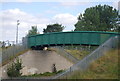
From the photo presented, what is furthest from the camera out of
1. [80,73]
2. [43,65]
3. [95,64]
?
[43,65]

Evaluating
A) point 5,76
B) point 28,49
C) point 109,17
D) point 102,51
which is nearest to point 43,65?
point 28,49

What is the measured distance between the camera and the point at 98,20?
90500 mm

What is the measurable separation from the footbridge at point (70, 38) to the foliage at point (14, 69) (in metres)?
7.00

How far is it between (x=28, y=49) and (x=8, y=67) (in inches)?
286

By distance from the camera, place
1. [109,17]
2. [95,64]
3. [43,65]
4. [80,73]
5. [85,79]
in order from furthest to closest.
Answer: [109,17]
[43,65]
[95,64]
[80,73]
[85,79]

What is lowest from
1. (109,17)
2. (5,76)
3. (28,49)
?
(5,76)

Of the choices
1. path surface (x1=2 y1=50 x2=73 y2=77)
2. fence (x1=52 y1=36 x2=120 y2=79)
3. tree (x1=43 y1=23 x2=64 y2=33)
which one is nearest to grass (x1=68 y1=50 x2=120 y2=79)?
fence (x1=52 y1=36 x2=120 y2=79)

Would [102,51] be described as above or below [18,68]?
above

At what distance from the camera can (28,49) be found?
55.1 metres

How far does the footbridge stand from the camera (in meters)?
48.3

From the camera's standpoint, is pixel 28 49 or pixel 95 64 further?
pixel 28 49

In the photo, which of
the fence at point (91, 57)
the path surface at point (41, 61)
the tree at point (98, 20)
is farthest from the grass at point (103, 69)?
the tree at point (98, 20)

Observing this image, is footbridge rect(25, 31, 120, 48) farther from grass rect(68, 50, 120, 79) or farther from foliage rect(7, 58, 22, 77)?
grass rect(68, 50, 120, 79)

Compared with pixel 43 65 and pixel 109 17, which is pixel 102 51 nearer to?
pixel 43 65
